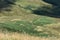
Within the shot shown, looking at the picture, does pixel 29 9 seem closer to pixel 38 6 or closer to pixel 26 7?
pixel 26 7

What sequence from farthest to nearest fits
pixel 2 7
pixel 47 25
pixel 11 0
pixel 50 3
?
pixel 50 3
pixel 11 0
pixel 2 7
pixel 47 25

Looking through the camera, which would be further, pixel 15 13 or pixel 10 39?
pixel 15 13

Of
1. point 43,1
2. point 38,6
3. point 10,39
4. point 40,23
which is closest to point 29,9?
point 38,6

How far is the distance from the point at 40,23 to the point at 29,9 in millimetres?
26128

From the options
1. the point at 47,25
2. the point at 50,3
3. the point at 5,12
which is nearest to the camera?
the point at 47,25

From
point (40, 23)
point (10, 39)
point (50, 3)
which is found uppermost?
point (10, 39)

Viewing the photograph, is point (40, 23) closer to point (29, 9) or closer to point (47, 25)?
point (47, 25)

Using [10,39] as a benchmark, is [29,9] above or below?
below

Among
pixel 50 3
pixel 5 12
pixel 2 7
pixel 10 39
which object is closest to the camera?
pixel 10 39

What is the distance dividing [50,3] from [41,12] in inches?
535

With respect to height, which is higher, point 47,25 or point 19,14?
point 47,25

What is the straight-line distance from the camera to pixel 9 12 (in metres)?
73.3

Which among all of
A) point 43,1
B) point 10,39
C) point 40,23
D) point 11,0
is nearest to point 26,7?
point 11,0

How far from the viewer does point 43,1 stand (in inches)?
3634
